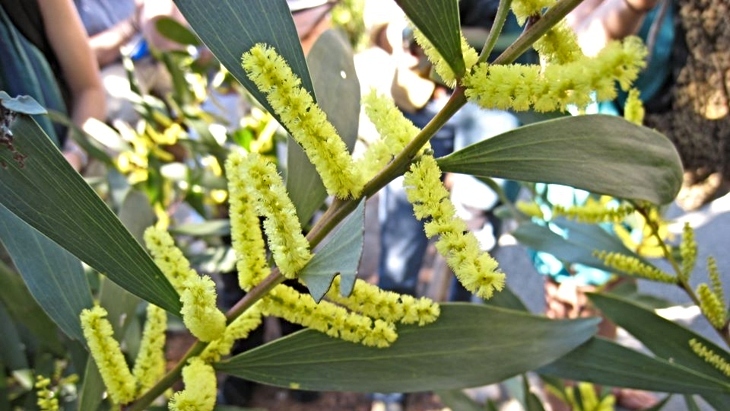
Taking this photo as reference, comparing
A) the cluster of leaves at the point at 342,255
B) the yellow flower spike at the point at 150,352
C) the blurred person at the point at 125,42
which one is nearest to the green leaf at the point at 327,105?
the cluster of leaves at the point at 342,255

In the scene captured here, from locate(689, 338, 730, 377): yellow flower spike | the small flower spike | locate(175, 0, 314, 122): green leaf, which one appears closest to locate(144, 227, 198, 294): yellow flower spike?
the small flower spike

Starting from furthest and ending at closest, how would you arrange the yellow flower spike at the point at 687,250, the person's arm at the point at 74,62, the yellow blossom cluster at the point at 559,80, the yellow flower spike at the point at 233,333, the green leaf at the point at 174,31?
the green leaf at the point at 174,31 → the person's arm at the point at 74,62 → the yellow flower spike at the point at 687,250 → the yellow flower spike at the point at 233,333 → the yellow blossom cluster at the point at 559,80

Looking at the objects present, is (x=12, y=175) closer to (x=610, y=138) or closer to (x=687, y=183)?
(x=610, y=138)

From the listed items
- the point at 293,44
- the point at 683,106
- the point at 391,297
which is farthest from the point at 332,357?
the point at 683,106

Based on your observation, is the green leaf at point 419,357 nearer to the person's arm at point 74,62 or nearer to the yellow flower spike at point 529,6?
the yellow flower spike at point 529,6

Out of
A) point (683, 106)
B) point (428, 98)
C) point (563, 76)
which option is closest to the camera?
point (563, 76)
